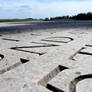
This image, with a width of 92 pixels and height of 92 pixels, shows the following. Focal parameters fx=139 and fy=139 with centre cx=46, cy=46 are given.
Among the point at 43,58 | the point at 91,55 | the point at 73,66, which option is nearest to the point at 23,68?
the point at 43,58

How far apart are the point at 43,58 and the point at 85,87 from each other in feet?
2.12

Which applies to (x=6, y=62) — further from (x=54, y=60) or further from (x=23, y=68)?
(x=54, y=60)

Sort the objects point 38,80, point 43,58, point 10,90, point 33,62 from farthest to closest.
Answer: point 43,58 → point 33,62 → point 38,80 → point 10,90

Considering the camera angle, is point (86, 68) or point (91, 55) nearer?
point (86, 68)

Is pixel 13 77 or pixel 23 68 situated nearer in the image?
pixel 13 77

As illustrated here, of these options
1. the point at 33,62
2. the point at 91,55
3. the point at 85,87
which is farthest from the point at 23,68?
the point at 91,55

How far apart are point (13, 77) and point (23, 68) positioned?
0.17 m

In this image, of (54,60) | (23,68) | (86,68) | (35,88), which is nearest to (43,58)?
(54,60)

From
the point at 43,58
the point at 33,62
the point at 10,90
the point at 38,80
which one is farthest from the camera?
the point at 43,58

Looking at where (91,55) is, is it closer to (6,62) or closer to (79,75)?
(79,75)

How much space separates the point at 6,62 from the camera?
1355 mm

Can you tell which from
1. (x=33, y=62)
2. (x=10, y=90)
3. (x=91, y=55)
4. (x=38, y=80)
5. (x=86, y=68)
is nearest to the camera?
(x=10, y=90)

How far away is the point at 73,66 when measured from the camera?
1224mm

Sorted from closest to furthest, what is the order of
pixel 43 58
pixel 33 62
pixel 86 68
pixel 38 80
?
pixel 38 80 < pixel 86 68 < pixel 33 62 < pixel 43 58
